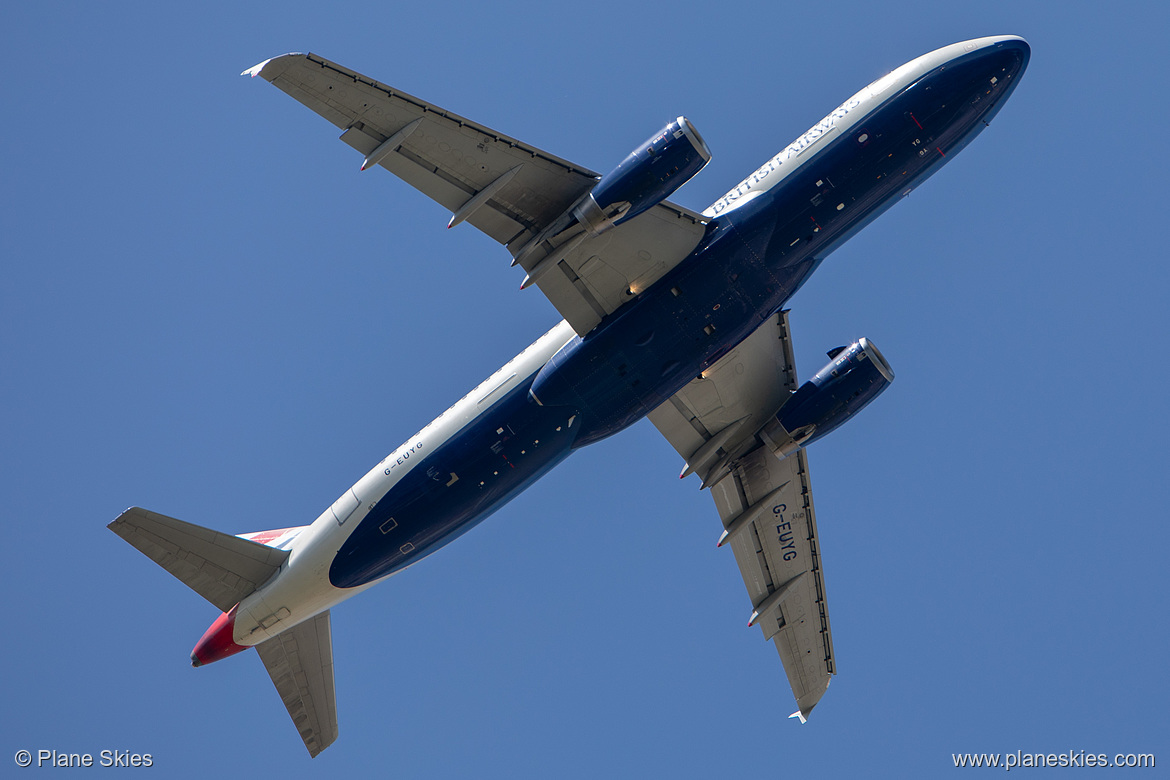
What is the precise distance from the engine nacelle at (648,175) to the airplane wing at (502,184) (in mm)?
1011

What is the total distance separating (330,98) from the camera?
29.2 m

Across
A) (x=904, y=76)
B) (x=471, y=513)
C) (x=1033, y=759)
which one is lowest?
(x=1033, y=759)

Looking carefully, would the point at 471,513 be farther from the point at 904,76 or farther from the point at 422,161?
the point at 904,76

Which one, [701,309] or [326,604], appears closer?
[701,309]

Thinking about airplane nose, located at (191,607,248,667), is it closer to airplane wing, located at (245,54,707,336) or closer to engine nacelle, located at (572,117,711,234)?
airplane wing, located at (245,54,707,336)

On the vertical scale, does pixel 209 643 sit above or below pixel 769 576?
above

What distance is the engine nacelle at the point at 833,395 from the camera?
1401 inches

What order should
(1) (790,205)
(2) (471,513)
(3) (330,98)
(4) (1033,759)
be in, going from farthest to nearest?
(4) (1033,759), (2) (471,513), (1) (790,205), (3) (330,98)

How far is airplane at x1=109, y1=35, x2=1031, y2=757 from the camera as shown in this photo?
3078cm

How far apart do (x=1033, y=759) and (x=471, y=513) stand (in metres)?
22.6

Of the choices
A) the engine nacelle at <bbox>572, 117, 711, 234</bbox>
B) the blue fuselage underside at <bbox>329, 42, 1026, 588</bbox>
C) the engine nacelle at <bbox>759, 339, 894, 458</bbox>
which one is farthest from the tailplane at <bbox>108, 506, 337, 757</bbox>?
the engine nacelle at <bbox>759, 339, 894, 458</bbox>

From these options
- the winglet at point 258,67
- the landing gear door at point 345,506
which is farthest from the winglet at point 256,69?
the landing gear door at point 345,506

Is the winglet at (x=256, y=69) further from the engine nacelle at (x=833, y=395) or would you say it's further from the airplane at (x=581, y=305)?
the engine nacelle at (x=833, y=395)

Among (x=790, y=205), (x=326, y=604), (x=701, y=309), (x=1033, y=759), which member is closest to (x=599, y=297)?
(x=701, y=309)
